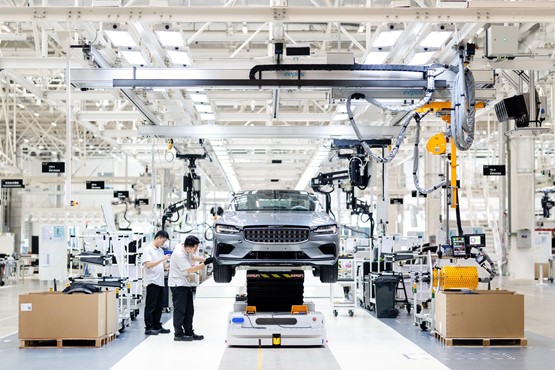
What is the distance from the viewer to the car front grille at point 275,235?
8672mm

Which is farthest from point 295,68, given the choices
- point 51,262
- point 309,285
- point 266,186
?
point 266,186

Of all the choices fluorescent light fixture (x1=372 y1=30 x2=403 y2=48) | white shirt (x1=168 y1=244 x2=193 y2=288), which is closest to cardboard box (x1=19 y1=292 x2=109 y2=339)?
white shirt (x1=168 y1=244 x2=193 y2=288)

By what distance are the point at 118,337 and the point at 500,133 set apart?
15.0 meters

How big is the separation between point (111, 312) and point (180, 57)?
3.49 m

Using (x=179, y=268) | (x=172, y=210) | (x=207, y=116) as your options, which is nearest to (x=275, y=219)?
(x=179, y=268)

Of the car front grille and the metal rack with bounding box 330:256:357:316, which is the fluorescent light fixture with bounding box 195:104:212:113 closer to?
the metal rack with bounding box 330:256:357:316

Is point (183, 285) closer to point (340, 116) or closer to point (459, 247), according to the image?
point (459, 247)

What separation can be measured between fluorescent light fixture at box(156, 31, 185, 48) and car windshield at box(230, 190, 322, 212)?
7.24ft

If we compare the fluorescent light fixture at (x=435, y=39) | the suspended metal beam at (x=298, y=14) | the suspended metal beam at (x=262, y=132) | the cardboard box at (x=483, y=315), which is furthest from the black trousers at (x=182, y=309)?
the suspended metal beam at (x=262, y=132)

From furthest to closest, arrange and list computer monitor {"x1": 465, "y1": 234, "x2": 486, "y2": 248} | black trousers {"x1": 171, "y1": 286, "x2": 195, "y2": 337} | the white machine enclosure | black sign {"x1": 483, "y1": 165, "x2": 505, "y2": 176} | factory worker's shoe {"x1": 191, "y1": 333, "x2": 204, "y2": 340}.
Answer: black sign {"x1": 483, "y1": 165, "x2": 505, "y2": 176}
computer monitor {"x1": 465, "y1": 234, "x2": 486, "y2": 248}
factory worker's shoe {"x1": 191, "y1": 333, "x2": 204, "y2": 340}
black trousers {"x1": 171, "y1": 286, "x2": 195, "y2": 337}
the white machine enclosure

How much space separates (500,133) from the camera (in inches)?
857

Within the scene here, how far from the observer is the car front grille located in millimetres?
8672

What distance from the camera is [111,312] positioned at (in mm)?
9773

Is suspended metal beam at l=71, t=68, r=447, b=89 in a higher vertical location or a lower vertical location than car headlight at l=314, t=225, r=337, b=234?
higher
